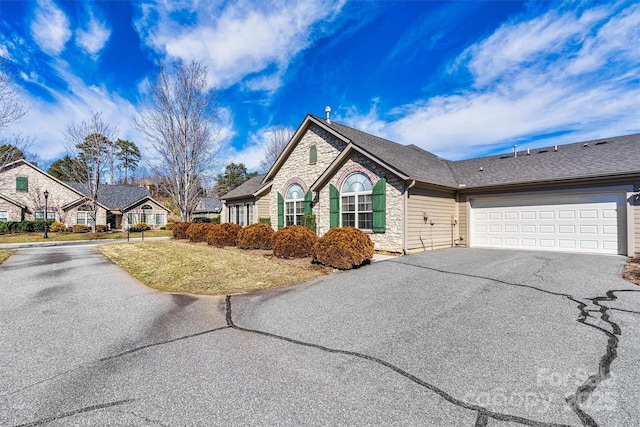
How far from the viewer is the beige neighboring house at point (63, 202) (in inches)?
1113

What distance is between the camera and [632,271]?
763 centimetres

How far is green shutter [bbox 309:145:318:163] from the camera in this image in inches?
592

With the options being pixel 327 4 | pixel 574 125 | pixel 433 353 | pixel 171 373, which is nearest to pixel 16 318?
pixel 171 373

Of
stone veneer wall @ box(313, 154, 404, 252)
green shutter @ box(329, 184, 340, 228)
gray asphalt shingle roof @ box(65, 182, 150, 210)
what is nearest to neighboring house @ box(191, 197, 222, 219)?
gray asphalt shingle roof @ box(65, 182, 150, 210)

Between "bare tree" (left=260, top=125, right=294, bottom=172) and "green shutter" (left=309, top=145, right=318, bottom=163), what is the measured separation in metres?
20.2

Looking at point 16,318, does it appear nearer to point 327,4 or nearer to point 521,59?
point 327,4

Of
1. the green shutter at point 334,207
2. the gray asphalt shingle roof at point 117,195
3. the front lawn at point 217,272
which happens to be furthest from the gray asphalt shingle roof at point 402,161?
the gray asphalt shingle roof at point 117,195

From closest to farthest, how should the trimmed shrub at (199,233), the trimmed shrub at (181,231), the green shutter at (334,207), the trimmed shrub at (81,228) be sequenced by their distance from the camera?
1. the green shutter at (334,207)
2. the trimmed shrub at (199,233)
3. the trimmed shrub at (181,231)
4. the trimmed shrub at (81,228)

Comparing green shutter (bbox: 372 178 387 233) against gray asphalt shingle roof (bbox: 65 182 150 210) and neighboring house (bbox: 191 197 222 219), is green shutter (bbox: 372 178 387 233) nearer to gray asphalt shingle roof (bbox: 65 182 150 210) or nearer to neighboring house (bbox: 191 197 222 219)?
gray asphalt shingle roof (bbox: 65 182 150 210)

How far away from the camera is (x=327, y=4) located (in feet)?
35.1

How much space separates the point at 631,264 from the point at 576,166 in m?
4.50

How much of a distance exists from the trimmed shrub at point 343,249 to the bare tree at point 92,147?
25499mm

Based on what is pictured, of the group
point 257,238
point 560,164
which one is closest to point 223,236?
point 257,238

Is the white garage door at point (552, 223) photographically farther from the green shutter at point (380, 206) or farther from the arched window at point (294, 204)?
the arched window at point (294, 204)
